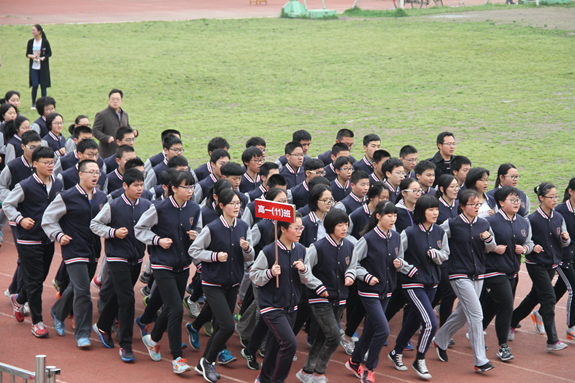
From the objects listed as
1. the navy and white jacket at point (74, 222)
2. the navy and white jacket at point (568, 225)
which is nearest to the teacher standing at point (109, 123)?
the navy and white jacket at point (74, 222)

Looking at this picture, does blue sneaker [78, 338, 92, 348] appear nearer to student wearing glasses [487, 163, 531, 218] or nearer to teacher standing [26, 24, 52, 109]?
student wearing glasses [487, 163, 531, 218]

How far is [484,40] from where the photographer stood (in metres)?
25.6

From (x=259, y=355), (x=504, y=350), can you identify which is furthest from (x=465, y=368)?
(x=259, y=355)

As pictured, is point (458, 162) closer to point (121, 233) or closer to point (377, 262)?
point (377, 262)

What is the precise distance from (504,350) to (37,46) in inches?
543

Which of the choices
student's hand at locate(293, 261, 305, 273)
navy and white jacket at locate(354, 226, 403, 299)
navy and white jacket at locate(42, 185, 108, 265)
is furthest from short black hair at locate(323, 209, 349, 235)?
navy and white jacket at locate(42, 185, 108, 265)

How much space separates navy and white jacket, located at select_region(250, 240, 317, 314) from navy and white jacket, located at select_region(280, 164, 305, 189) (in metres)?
3.09

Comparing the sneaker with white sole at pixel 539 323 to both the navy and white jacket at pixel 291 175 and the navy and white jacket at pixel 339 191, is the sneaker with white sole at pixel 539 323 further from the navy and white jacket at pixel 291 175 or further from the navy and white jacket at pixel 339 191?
the navy and white jacket at pixel 291 175

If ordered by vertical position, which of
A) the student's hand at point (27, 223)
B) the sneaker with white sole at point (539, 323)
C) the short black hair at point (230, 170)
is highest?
the short black hair at point (230, 170)

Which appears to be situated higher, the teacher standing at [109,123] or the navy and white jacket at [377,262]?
the teacher standing at [109,123]

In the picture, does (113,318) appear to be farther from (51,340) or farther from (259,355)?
(259,355)

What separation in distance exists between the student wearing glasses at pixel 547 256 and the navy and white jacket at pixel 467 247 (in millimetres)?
665

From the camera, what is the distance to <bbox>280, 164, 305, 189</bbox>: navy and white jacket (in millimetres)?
9727

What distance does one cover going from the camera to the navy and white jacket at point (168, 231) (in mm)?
7039
